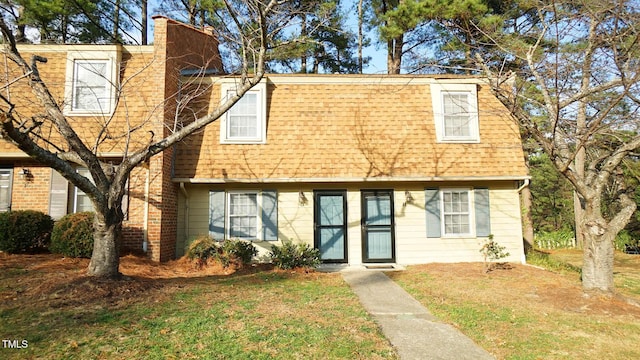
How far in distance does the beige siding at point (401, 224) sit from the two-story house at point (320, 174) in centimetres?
3

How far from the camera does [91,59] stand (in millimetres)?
9859

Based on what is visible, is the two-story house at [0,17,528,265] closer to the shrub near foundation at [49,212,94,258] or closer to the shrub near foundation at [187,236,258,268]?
the shrub near foundation at [187,236,258,268]

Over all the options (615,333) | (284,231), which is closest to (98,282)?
(284,231)

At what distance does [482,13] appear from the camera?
14078 mm

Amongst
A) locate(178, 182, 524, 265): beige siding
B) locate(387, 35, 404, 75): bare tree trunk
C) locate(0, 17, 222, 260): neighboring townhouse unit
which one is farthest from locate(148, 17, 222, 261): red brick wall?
locate(387, 35, 404, 75): bare tree trunk

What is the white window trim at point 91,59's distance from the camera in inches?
377

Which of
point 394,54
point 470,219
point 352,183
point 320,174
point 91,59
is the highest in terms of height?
point 394,54

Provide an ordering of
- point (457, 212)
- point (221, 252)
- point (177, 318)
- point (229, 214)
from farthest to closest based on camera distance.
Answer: point (457, 212)
point (229, 214)
point (221, 252)
point (177, 318)

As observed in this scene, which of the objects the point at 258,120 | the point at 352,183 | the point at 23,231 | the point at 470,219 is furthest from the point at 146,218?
the point at 470,219

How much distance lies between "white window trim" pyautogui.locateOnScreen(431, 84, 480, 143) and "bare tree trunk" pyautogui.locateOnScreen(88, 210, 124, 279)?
8585mm

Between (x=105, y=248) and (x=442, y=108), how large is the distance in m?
9.42

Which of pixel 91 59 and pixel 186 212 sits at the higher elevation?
pixel 91 59

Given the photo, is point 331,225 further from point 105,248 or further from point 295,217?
point 105,248

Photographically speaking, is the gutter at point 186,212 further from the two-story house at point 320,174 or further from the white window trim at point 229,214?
the white window trim at point 229,214
